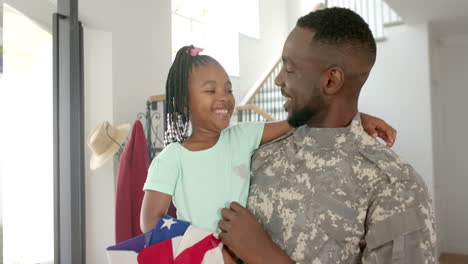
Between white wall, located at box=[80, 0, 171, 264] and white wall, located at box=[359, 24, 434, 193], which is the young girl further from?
white wall, located at box=[359, 24, 434, 193]

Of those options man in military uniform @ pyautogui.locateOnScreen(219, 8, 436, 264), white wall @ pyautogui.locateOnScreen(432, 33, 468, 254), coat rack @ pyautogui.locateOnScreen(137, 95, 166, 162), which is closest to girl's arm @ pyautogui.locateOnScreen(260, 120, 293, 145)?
man in military uniform @ pyautogui.locateOnScreen(219, 8, 436, 264)

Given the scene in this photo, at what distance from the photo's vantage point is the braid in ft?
4.02

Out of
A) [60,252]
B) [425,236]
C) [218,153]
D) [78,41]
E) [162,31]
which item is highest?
[162,31]

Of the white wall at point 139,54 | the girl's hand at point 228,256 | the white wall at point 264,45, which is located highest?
the white wall at point 264,45

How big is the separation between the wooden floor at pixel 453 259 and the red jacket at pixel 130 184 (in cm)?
468

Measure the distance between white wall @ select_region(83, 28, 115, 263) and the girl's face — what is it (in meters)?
2.32

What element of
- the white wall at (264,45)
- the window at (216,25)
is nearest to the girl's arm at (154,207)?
the window at (216,25)

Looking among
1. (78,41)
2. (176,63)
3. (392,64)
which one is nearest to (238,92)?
(392,64)

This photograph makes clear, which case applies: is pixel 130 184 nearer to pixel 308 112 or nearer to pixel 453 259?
pixel 308 112

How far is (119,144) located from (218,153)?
198cm

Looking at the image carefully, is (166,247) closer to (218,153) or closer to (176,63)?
(218,153)

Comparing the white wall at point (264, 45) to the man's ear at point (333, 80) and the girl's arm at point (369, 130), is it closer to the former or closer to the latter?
the girl's arm at point (369, 130)

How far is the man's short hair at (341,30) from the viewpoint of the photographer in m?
1.00

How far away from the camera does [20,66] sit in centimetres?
261
